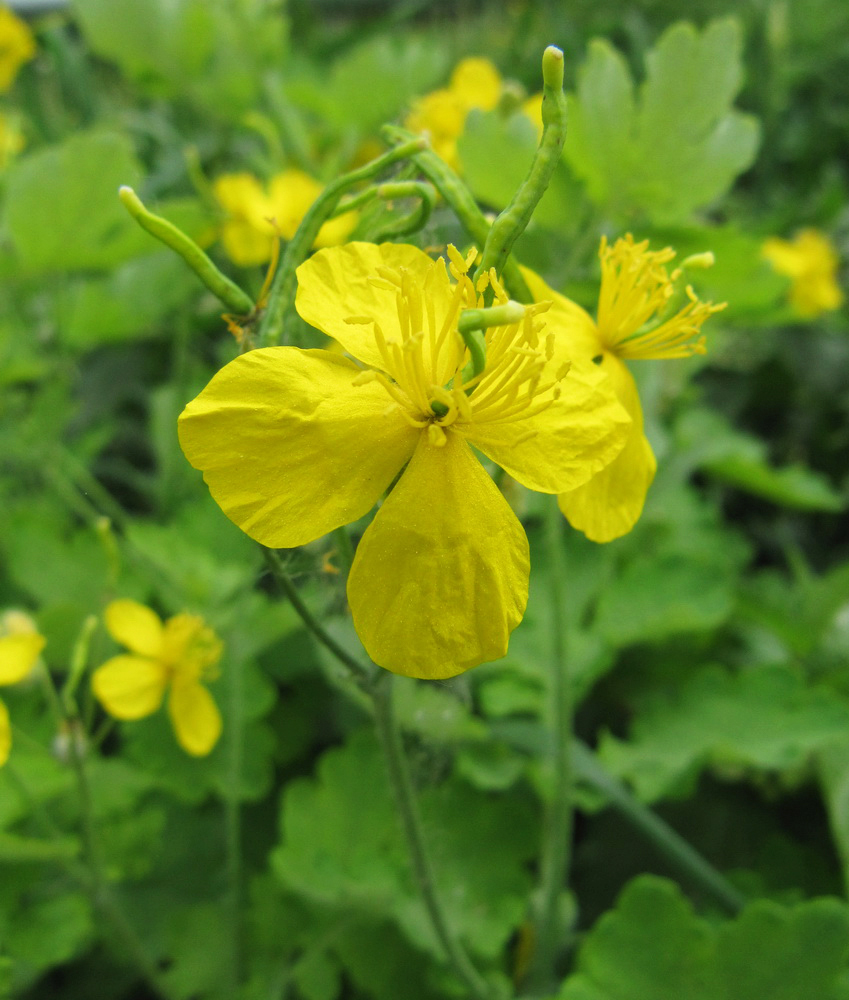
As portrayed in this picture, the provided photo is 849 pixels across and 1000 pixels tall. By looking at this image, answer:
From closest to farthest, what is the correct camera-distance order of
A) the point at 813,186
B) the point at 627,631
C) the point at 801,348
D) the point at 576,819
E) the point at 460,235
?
the point at 460,235 → the point at 627,631 → the point at 576,819 → the point at 801,348 → the point at 813,186

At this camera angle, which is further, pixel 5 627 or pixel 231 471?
pixel 5 627

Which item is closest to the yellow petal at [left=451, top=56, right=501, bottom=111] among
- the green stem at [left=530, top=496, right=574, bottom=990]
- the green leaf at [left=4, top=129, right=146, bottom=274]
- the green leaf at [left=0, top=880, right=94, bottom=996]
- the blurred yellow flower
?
the blurred yellow flower

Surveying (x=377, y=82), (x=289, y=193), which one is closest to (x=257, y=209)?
(x=289, y=193)

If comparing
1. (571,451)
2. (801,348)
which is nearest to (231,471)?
(571,451)

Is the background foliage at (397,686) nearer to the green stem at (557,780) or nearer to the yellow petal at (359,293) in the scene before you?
the green stem at (557,780)

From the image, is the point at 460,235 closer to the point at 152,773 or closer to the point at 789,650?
the point at 152,773

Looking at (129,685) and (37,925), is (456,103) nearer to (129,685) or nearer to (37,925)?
(129,685)
